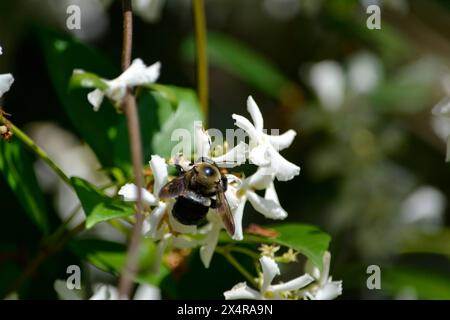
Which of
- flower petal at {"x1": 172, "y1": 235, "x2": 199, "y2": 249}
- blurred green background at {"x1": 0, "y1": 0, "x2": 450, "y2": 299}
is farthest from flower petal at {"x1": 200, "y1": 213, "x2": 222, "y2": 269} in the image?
blurred green background at {"x1": 0, "y1": 0, "x2": 450, "y2": 299}

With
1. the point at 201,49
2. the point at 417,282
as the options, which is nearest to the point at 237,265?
the point at 201,49

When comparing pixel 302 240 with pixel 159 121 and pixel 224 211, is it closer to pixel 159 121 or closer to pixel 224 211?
pixel 224 211

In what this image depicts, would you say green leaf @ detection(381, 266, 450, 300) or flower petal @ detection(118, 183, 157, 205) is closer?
flower petal @ detection(118, 183, 157, 205)

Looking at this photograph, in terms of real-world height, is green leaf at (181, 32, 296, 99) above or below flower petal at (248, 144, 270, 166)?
above

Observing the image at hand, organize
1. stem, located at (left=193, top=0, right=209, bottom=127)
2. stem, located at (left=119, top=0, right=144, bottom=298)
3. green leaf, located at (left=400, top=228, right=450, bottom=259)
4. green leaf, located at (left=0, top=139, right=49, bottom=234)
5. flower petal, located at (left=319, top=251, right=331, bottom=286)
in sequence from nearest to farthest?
stem, located at (left=119, top=0, right=144, bottom=298), flower petal, located at (left=319, top=251, right=331, bottom=286), green leaf, located at (left=0, top=139, right=49, bottom=234), stem, located at (left=193, top=0, right=209, bottom=127), green leaf, located at (left=400, top=228, right=450, bottom=259)

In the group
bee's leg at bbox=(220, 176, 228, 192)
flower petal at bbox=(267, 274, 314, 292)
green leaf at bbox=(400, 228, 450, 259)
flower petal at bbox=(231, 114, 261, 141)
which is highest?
flower petal at bbox=(231, 114, 261, 141)

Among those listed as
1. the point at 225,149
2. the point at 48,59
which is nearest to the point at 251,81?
the point at 48,59

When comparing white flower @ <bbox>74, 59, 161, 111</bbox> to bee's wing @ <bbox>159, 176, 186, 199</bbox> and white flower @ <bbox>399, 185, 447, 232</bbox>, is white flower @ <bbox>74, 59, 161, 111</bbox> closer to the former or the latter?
bee's wing @ <bbox>159, 176, 186, 199</bbox>
